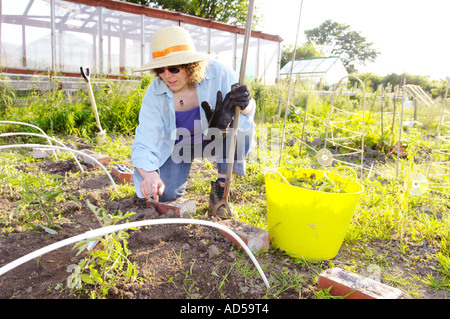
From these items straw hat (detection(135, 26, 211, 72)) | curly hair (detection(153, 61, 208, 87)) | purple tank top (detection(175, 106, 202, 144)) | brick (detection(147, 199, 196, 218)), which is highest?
straw hat (detection(135, 26, 211, 72))

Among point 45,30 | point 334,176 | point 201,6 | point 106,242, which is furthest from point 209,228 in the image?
point 201,6

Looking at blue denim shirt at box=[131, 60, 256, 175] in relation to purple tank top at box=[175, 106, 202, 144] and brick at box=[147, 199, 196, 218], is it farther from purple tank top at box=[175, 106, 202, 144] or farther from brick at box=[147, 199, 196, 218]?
brick at box=[147, 199, 196, 218]

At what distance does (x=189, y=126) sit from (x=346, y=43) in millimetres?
45011

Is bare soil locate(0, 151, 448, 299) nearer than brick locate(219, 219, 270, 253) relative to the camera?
Yes

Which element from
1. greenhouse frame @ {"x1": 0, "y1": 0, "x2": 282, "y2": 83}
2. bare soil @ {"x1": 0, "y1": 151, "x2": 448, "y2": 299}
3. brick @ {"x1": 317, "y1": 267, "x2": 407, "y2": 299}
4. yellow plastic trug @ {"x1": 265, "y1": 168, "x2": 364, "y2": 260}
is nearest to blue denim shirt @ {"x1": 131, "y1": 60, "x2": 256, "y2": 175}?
bare soil @ {"x1": 0, "y1": 151, "x2": 448, "y2": 299}

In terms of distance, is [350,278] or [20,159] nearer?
[350,278]

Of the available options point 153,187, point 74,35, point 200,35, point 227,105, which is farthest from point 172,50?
point 200,35

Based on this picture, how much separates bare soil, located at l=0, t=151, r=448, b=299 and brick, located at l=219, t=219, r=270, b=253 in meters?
0.04

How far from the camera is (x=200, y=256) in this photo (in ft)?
4.48

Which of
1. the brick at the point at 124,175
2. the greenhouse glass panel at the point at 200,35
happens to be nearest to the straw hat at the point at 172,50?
the brick at the point at 124,175

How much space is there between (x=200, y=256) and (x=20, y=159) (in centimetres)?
241

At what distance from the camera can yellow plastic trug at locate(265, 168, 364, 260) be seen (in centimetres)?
137

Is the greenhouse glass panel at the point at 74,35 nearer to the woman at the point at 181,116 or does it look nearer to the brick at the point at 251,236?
the woman at the point at 181,116

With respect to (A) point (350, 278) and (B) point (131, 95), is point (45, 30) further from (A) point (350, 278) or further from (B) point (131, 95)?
(A) point (350, 278)
